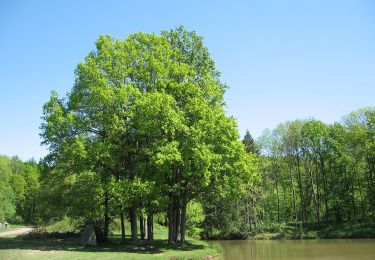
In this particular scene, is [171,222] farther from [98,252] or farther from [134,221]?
[98,252]

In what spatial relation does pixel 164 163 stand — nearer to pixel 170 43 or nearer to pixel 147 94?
pixel 147 94

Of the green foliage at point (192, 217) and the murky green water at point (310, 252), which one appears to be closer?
the murky green water at point (310, 252)

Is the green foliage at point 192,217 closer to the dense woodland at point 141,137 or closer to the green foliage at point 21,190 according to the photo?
the dense woodland at point 141,137

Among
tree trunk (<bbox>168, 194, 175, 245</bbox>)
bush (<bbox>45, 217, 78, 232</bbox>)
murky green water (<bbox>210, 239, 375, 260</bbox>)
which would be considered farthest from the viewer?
bush (<bbox>45, 217, 78, 232</bbox>)

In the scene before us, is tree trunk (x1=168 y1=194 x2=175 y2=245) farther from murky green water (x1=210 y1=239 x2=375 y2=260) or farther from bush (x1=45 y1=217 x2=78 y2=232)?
bush (x1=45 y1=217 x2=78 y2=232)

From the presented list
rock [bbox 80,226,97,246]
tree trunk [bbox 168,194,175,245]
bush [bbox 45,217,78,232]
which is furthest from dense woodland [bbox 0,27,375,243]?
bush [bbox 45,217,78,232]

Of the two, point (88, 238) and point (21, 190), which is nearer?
point (88, 238)

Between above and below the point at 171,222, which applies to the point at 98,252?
below

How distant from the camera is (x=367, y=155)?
56.8m

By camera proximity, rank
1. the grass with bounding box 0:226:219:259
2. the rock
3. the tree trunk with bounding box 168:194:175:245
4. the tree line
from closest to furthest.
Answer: the grass with bounding box 0:226:219:259, the rock, the tree trunk with bounding box 168:194:175:245, the tree line

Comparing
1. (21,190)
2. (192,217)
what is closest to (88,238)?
(192,217)

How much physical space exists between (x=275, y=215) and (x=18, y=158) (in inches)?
3785

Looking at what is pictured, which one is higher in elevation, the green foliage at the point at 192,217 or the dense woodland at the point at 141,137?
the dense woodland at the point at 141,137

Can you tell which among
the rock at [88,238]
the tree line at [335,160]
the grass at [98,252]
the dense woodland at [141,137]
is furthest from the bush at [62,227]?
the tree line at [335,160]
